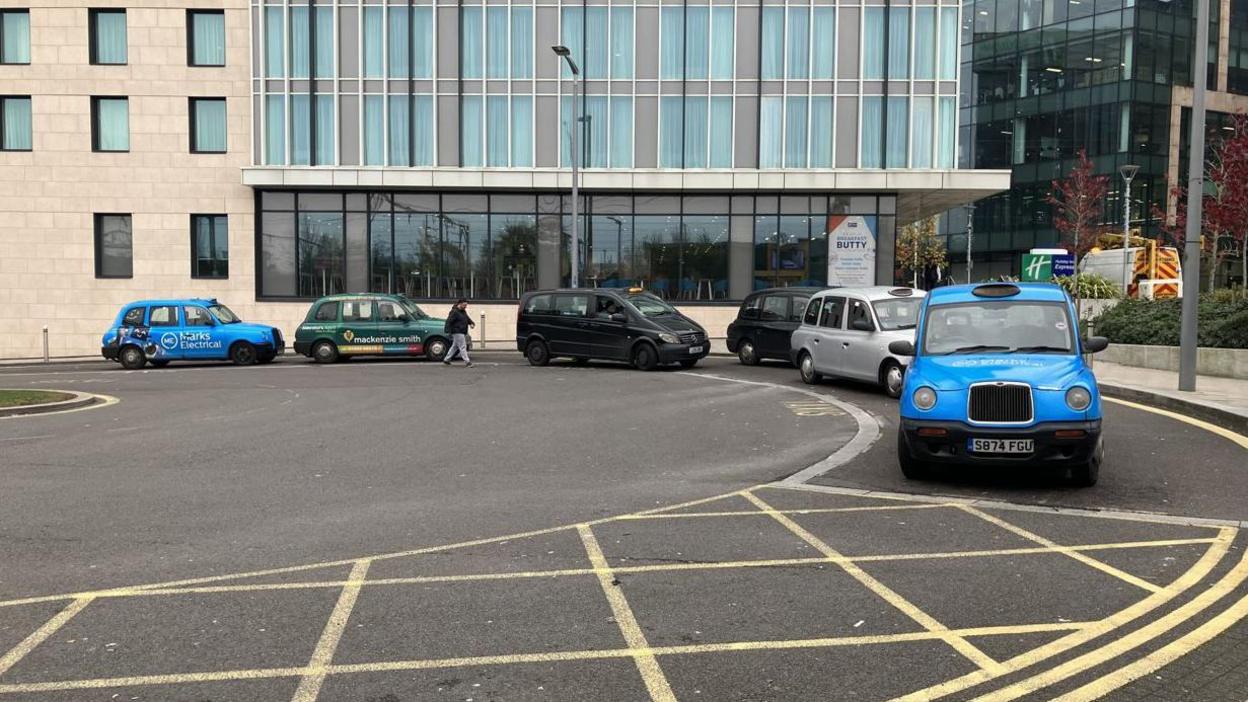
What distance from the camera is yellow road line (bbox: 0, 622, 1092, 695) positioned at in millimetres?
4141

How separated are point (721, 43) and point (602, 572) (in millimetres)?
29000

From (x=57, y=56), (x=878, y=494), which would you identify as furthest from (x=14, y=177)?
(x=878, y=494)

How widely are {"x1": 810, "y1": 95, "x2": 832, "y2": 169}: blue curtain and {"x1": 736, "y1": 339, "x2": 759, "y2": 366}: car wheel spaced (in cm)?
1153

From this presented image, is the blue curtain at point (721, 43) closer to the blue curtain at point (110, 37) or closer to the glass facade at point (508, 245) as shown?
the glass facade at point (508, 245)

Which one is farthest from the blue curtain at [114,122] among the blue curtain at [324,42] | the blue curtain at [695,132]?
the blue curtain at [695,132]

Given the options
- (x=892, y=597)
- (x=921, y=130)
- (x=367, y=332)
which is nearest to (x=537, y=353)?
(x=367, y=332)

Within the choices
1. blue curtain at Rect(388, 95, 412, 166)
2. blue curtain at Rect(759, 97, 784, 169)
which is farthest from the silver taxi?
blue curtain at Rect(388, 95, 412, 166)

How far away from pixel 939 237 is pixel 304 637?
227 feet

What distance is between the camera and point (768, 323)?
21656 millimetres

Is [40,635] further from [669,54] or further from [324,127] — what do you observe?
[669,54]

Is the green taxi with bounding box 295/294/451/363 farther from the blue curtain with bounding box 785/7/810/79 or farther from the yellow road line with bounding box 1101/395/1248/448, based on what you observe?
the yellow road line with bounding box 1101/395/1248/448

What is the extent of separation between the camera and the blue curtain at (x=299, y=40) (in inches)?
1257

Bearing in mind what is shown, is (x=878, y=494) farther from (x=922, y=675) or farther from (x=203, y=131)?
(x=203, y=131)

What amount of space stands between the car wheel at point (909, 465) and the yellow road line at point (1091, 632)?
2.62m
